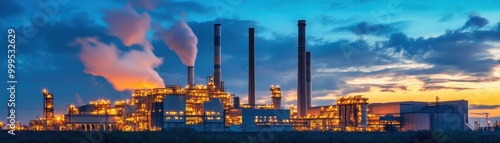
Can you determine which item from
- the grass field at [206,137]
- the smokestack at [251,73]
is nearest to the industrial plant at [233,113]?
the smokestack at [251,73]

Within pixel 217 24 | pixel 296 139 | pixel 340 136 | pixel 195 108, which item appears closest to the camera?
pixel 296 139

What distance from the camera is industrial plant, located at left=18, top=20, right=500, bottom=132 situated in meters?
80.3

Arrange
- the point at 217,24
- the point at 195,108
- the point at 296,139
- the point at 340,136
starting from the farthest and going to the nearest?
the point at 217,24, the point at 195,108, the point at 340,136, the point at 296,139

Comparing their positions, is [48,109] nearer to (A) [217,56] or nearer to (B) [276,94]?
(A) [217,56]

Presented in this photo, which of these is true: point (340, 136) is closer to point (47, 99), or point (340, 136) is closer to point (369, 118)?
point (369, 118)

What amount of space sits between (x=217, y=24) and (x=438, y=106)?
29.1 metres

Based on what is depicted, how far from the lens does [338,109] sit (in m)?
90.2

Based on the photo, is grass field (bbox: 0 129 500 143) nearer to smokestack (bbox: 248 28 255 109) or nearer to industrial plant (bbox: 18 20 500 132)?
industrial plant (bbox: 18 20 500 132)

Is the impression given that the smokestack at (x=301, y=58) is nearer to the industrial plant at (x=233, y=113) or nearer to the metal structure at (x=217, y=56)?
the industrial plant at (x=233, y=113)

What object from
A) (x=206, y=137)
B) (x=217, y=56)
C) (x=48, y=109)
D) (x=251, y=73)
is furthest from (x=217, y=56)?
(x=206, y=137)

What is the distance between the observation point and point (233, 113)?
282ft

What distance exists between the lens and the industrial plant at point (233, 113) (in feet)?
263

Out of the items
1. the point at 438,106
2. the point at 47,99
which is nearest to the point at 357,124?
the point at 438,106

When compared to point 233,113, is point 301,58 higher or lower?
higher
